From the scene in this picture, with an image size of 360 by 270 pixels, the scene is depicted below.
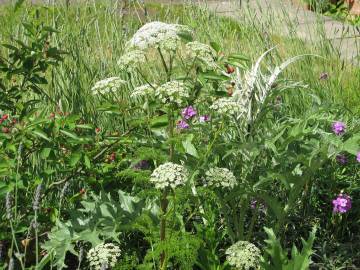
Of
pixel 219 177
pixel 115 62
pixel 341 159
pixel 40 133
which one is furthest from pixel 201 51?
pixel 115 62

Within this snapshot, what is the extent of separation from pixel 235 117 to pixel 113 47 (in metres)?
1.67

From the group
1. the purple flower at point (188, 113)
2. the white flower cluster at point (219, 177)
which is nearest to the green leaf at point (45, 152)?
the white flower cluster at point (219, 177)

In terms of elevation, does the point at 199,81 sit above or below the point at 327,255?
above

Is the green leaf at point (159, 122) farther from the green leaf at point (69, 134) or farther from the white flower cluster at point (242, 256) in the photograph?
the white flower cluster at point (242, 256)

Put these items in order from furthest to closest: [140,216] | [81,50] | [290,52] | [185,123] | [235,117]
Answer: [290,52] < [81,50] < [185,123] < [235,117] < [140,216]

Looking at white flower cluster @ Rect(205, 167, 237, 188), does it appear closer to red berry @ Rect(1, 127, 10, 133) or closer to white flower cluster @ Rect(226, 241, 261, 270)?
white flower cluster @ Rect(226, 241, 261, 270)

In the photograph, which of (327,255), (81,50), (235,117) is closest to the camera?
(235,117)

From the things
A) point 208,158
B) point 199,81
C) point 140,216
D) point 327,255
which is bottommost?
point 327,255

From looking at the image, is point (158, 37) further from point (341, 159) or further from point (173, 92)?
point (341, 159)

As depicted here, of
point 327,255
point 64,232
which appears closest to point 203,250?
point 64,232

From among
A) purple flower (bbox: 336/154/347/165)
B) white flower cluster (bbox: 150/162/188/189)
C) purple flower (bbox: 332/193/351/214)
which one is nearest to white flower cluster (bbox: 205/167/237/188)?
white flower cluster (bbox: 150/162/188/189)

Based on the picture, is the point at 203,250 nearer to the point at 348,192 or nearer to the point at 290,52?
the point at 348,192

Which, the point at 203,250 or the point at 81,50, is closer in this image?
the point at 203,250

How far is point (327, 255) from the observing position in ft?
9.43
